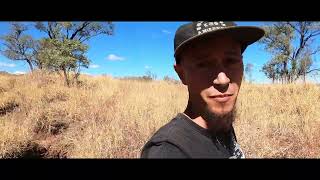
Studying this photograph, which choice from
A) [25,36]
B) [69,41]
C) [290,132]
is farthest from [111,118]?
[25,36]

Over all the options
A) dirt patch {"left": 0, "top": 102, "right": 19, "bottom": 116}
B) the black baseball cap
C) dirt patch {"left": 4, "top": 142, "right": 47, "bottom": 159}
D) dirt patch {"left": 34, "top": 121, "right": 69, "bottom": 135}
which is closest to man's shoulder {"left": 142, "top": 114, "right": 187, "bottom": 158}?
the black baseball cap

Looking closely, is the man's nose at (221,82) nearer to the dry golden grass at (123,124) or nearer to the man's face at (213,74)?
the man's face at (213,74)

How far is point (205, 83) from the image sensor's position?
112 centimetres

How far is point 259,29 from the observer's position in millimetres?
1259

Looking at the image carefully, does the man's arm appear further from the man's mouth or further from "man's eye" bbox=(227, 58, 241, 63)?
"man's eye" bbox=(227, 58, 241, 63)

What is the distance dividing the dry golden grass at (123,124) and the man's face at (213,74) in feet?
12.4

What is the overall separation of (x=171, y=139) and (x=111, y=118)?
5763mm

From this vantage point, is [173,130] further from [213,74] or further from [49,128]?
[49,128]

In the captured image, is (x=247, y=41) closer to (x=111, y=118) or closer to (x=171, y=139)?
(x=171, y=139)

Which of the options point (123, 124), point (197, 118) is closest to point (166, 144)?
point (197, 118)

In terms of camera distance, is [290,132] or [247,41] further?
[290,132]

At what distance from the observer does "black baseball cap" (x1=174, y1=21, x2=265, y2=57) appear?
1089 millimetres

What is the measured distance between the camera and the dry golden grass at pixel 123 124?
17.3 ft

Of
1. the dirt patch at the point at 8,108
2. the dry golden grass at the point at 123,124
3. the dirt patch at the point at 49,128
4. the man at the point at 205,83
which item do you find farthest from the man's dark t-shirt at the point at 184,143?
the dirt patch at the point at 8,108
